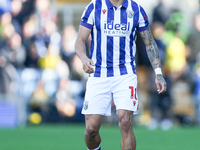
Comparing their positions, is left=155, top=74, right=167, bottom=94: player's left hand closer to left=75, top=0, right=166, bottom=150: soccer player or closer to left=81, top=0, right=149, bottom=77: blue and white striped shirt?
left=75, top=0, right=166, bottom=150: soccer player

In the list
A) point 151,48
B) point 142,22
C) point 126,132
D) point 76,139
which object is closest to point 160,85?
point 151,48

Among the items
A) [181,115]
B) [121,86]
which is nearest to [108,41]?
[121,86]

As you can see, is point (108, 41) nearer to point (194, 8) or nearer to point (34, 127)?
point (34, 127)

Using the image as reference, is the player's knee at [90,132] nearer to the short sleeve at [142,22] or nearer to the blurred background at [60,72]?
the short sleeve at [142,22]

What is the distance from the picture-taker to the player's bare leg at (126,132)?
505 cm

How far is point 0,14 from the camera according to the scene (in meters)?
13.1

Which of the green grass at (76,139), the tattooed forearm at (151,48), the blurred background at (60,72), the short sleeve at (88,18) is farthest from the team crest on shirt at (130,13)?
the blurred background at (60,72)

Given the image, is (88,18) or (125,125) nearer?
(125,125)

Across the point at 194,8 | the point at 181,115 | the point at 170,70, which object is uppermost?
the point at 194,8

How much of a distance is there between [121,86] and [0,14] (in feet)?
28.2

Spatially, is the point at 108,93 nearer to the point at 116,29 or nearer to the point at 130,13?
the point at 116,29

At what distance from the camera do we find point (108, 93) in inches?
212

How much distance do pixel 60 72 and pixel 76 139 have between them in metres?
3.78

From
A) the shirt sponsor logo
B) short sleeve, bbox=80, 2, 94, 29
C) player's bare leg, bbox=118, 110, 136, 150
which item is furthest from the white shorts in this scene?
short sleeve, bbox=80, 2, 94, 29
